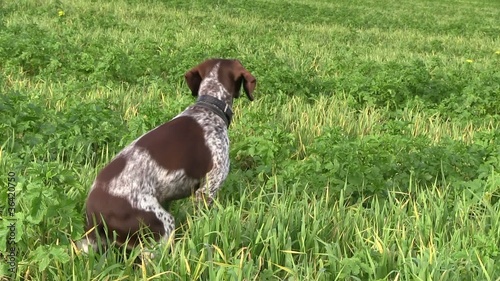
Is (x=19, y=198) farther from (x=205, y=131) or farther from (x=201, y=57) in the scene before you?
(x=201, y=57)

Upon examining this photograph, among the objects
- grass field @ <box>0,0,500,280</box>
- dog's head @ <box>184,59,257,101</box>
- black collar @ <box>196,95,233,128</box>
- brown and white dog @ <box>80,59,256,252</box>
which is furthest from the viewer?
dog's head @ <box>184,59,257,101</box>

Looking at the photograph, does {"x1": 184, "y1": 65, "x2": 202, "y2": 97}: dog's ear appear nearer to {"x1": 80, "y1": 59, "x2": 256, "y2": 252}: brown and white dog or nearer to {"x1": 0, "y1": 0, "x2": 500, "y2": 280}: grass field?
{"x1": 80, "y1": 59, "x2": 256, "y2": 252}: brown and white dog

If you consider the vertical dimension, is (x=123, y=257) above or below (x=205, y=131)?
below

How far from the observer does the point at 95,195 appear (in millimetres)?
3059

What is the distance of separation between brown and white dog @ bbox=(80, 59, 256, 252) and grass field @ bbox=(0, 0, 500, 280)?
0.47 feet

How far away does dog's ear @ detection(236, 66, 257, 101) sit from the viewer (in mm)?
3783

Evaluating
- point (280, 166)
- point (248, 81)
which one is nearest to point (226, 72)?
point (248, 81)

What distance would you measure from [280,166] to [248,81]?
0.99 metres

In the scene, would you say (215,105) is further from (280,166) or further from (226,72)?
(280,166)

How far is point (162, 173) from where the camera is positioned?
3.23 meters

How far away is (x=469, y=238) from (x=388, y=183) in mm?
912

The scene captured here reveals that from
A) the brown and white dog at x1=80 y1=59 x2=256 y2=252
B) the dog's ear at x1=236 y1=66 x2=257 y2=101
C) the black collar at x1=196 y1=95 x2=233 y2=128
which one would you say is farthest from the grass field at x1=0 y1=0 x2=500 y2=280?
the dog's ear at x1=236 y1=66 x2=257 y2=101

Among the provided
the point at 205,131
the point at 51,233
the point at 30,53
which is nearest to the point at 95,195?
the point at 51,233

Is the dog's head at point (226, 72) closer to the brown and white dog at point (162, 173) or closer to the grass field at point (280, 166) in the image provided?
the brown and white dog at point (162, 173)
